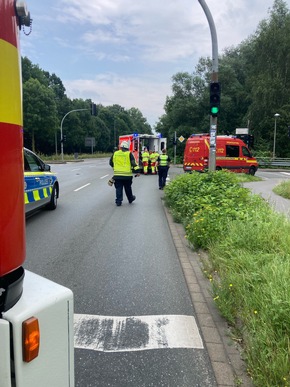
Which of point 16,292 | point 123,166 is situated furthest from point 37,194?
point 16,292

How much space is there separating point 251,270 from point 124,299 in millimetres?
1465

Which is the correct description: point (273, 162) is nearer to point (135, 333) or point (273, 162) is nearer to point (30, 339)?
point (135, 333)

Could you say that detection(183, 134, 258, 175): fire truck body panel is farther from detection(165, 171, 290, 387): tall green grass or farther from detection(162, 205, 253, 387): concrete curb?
detection(162, 205, 253, 387): concrete curb

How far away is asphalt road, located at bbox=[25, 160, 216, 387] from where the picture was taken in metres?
2.83

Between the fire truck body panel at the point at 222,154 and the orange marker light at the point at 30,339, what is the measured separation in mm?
20915

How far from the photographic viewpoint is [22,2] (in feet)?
4.81

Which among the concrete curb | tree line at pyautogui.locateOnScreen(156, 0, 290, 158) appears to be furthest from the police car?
tree line at pyautogui.locateOnScreen(156, 0, 290, 158)

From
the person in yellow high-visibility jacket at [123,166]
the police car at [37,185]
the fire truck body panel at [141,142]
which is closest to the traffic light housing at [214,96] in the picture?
the person in yellow high-visibility jacket at [123,166]

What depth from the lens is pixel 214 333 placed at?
3.34 m

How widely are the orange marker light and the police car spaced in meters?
6.28

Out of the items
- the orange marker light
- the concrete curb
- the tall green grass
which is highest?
the orange marker light

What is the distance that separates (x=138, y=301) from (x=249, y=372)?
1.66 metres

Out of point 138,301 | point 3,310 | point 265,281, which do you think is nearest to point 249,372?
point 265,281

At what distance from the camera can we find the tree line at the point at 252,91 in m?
39.2
